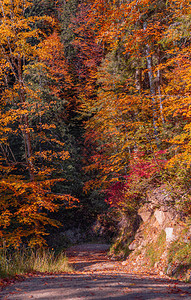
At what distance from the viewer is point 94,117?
1844 cm

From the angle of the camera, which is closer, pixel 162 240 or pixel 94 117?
pixel 162 240

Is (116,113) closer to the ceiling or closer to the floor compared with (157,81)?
closer to the floor

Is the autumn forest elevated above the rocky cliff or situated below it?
above

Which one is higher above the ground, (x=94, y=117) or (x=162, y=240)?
(x=94, y=117)

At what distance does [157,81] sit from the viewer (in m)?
12.0

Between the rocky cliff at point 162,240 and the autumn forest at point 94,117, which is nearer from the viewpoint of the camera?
the rocky cliff at point 162,240

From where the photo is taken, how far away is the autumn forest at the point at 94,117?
7.98 metres

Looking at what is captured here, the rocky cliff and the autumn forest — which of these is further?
the autumn forest

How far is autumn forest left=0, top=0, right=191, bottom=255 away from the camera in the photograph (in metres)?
7.98

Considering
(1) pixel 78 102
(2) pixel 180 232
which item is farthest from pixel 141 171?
(1) pixel 78 102

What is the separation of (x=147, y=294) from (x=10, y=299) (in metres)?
1.98

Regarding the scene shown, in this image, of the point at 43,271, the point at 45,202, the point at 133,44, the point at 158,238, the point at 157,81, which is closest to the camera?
the point at 43,271

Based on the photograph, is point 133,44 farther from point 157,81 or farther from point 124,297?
A: point 124,297

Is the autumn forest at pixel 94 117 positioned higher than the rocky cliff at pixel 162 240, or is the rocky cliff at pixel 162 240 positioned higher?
the autumn forest at pixel 94 117
